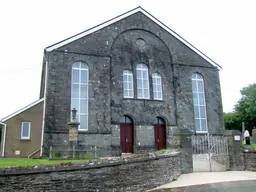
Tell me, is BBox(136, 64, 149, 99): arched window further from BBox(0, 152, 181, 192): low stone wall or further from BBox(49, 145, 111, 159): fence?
BBox(0, 152, 181, 192): low stone wall

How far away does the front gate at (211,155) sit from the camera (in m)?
15.5

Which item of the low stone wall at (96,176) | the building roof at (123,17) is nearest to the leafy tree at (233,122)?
the building roof at (123,17)

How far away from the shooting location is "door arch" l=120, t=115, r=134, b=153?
67.9 feet

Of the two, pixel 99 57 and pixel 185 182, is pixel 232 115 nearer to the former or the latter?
pixel 99 57

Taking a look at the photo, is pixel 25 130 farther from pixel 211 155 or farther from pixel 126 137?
pixel 211 155

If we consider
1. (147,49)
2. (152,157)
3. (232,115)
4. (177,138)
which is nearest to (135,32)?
(147,49)

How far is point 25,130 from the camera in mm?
19094

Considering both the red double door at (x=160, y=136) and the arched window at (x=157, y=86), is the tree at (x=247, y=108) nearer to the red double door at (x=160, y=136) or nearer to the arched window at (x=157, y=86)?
the arched window at (x=157, y=86)

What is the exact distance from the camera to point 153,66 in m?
23.2

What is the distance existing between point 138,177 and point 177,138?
16.7ft

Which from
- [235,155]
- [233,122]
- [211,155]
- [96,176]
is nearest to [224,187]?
[211,155]

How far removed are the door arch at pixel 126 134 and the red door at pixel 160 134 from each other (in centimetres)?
221

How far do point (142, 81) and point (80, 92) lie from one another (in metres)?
5.36

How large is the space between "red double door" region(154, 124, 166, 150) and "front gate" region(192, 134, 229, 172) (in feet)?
18.7
